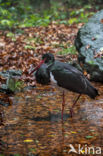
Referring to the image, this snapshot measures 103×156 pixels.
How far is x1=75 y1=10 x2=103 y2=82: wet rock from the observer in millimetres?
7672

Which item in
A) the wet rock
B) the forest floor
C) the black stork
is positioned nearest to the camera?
the forest floor

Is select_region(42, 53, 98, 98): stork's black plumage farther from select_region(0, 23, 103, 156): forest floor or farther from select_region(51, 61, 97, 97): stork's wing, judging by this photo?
select_region(0, 23, 103, 156): forest floor

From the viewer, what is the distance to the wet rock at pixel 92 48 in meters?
7.67

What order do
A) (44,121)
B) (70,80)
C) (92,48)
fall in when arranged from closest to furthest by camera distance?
1. (44,121)
2. (70,80)
3. (92,48)

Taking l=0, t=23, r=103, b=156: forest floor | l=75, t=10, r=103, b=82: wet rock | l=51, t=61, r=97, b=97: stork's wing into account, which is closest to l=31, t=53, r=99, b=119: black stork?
l=51, t=61, r=97, b=97: stork's wing

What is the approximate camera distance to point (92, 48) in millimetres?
8109

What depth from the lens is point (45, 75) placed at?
7.32 m

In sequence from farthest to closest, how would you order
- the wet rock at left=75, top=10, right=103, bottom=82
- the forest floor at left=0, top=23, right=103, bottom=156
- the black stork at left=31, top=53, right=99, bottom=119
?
the wet rock at left=75, top=10, right=103, bottom=82 < the black stork at left=31, top=53, right=99, bottom=119 < the forest floor at left=0, top=23, right=103, bottom=156

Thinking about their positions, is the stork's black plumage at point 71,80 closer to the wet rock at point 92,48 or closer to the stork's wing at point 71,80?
the stork's wing at point 71,80

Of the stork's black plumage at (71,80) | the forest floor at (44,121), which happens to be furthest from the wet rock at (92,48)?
the stork's black plumage at (71,80)

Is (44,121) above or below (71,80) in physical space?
below

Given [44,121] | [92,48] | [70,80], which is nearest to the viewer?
[44,121]

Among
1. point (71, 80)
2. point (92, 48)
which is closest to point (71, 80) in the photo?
point (71, 80)

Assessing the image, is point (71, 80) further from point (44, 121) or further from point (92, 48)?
point (92, 48)
